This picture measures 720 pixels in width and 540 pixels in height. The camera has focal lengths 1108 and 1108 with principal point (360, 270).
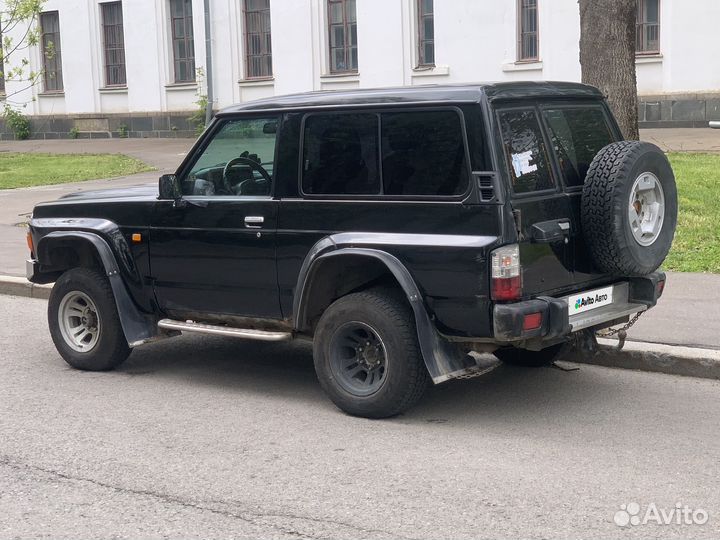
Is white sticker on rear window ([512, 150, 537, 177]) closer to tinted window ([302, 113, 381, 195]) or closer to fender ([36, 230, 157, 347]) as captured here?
tinted window ([302, 113, 381, 195])

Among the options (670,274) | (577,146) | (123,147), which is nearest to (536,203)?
(577,146)

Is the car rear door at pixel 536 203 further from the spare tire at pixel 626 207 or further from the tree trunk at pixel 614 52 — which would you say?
the tree trunk at pixel 614 52

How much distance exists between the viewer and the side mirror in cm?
721

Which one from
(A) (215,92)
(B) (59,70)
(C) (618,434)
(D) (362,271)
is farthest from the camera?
(B) (59,70)

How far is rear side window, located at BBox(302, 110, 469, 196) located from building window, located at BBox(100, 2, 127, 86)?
2689cm

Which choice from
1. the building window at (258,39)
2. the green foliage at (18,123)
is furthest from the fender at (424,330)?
the green foliage at (18,123)

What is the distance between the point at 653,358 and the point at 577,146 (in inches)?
67.2

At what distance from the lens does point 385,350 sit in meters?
6.25

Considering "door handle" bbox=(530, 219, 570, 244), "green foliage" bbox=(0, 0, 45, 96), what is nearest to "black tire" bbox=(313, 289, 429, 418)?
"door handle" bbox=(530, 219, 570, 244)

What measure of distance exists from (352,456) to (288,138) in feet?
6.90

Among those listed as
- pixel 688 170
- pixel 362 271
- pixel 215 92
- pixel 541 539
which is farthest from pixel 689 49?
pixel 541 539

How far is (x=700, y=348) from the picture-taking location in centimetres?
746

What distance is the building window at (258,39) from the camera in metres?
28.9

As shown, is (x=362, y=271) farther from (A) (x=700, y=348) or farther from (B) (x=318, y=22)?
(B) (x=318, y=22)
